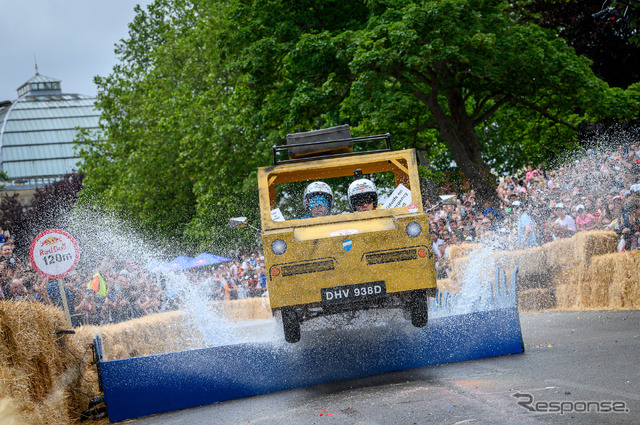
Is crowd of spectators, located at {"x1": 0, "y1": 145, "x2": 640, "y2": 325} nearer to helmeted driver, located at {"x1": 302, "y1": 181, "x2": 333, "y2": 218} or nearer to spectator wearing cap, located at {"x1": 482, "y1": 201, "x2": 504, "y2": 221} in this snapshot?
spectator wearing cap, located at {"x1": 482, "y1": 201, "x2": 504, "y2": 221}

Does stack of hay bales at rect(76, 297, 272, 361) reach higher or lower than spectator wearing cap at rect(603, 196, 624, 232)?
lower

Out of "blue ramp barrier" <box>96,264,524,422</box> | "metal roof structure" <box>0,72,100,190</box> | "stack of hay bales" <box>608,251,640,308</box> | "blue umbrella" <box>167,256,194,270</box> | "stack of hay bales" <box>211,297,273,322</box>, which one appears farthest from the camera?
"metal roof structure" <box>0,72,100,190</box>

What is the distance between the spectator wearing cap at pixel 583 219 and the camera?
17953 millimetres

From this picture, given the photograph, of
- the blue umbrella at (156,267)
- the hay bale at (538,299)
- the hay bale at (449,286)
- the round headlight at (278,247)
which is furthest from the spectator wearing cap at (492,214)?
the round headlight at (278,247)

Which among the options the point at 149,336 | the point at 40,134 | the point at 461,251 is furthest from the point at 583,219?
the point at 40,134

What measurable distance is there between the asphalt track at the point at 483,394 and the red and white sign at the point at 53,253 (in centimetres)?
431

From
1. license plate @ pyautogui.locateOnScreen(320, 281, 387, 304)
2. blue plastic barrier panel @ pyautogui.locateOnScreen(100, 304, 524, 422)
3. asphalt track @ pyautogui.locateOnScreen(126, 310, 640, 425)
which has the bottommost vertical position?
asphalt track @ pyautogui.locateOnScreen(126, 310, 640, 425)

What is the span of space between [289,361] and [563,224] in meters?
10.00

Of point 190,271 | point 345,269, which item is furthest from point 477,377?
point 190,271

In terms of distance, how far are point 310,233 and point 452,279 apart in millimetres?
9357

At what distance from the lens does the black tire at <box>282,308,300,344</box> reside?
10.2 meters

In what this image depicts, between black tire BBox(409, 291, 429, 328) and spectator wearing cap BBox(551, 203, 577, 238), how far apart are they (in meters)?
9.02

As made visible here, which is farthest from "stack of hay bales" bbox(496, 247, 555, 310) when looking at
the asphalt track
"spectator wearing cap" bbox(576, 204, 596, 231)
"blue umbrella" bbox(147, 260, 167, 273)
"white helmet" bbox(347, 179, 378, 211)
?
"blue umbrella" bbox(147, 260, 167, 273)

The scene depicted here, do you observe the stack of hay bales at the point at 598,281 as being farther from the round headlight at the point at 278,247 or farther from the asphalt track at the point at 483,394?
the round headlight at the point at 278,247
